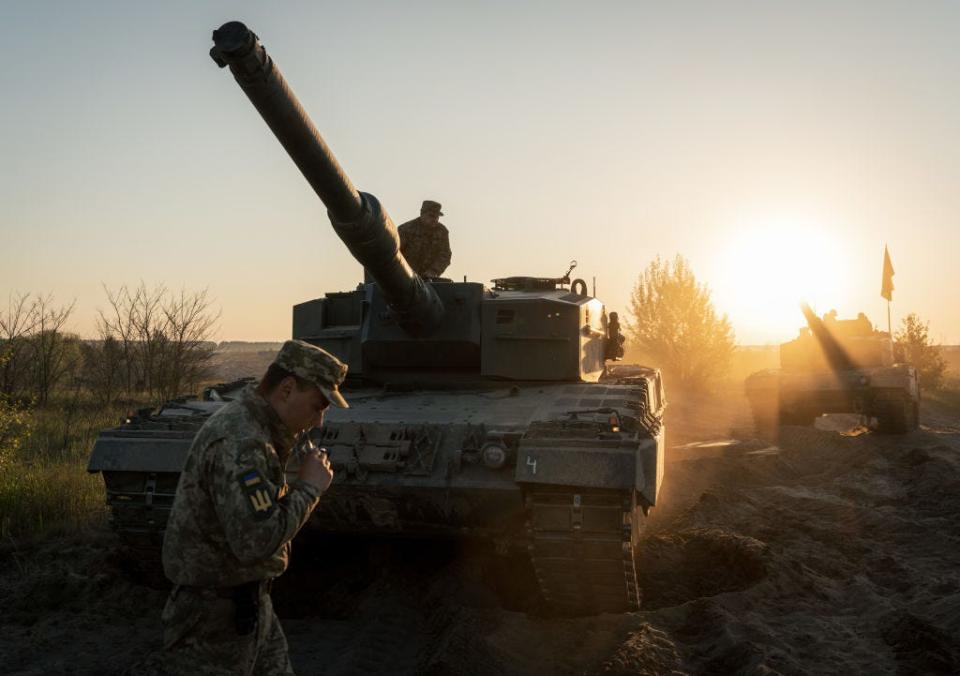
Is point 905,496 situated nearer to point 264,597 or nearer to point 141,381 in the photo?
point 264,597

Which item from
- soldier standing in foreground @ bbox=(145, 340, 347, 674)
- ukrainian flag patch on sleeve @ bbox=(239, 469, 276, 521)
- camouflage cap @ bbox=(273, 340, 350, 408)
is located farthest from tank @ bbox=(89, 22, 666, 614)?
ukrainian flag patch on sleeve @ bbox=(239, 469, 276, 521)

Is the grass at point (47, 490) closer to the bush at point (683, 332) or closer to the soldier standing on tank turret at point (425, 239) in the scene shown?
the soldier standing on tank turret at point (425, 239)

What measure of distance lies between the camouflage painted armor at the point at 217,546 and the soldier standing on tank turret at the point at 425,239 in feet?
20.9

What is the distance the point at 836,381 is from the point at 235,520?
15344 mm

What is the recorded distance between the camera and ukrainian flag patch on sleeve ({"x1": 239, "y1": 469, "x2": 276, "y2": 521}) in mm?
2807

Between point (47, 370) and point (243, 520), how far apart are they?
51.8ft

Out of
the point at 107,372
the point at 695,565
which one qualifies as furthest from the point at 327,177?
the point at 107,372

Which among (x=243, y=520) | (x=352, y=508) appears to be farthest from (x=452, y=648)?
(x=243, y=520)

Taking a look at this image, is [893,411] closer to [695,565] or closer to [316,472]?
[695,565]

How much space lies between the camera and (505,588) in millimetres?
6430

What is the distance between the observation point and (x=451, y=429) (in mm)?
6129

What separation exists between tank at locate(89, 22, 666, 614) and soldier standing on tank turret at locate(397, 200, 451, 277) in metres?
1.45

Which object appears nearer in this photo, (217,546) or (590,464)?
(217,546)

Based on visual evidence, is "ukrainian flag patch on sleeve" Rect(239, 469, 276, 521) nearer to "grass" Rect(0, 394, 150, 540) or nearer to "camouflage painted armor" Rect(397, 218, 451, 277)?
"grass" Rect(0, 394, 150, 540)
